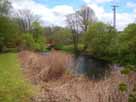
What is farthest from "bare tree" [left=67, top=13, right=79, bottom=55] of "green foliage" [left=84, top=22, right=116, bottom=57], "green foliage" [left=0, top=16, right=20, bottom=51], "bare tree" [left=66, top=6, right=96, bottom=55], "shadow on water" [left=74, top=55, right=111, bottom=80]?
"shadow on water" [left=74, top=55, right=111, bottom=80]

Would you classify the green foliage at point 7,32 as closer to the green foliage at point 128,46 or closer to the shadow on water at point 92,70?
the shadow on water at point 92,70

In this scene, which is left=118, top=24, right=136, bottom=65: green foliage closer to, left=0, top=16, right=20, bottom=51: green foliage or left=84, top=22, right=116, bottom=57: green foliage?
left=84, top=22, right=116, bottom=57: green foliage

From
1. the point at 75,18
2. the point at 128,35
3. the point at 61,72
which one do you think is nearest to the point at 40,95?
the point at 61,72

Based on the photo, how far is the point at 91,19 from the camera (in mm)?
48875

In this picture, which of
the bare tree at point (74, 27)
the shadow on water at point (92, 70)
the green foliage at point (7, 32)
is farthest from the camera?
the bare tree at point (74, 27)

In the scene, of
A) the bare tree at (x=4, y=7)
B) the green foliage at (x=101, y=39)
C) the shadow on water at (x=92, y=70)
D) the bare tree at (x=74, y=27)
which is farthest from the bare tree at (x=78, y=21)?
the shadow on water at (x=92, y=70)

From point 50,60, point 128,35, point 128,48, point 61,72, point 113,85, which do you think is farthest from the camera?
point 128,35

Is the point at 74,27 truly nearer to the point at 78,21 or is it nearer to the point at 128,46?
the point at 78,21

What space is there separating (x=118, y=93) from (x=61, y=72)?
504 centimetres

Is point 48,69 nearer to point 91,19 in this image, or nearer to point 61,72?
point 61,72

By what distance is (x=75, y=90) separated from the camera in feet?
19.6

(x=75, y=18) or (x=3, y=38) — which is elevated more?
(x=75, y=18)

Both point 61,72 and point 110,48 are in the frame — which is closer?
point 61,72

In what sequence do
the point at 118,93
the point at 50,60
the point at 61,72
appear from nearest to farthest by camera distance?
the point at 118,93 < the point at 61,72 < the point at 50,60
